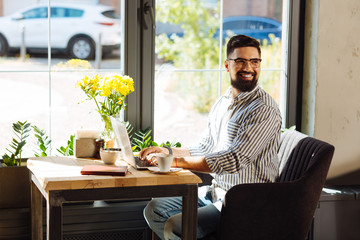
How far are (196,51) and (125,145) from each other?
127 centimetres

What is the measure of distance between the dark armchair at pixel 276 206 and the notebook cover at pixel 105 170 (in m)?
0.50

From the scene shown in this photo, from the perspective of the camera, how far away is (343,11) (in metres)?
3.85

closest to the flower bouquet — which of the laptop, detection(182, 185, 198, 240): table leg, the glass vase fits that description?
the glass vase

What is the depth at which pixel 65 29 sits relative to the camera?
3607 millimetres

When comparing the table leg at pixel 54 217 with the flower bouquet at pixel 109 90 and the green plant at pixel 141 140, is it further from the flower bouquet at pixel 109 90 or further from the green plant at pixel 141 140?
the green plant at pixel 141 140

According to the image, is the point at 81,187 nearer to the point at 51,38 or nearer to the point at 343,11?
the point at 51,38

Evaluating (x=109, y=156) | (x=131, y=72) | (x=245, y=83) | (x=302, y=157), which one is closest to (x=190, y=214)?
(x=109, y=156)

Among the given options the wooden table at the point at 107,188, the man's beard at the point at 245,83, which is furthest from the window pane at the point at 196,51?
the wooden table at the point at 107,188

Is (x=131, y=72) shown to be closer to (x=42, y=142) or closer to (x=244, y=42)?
(x=42, y=142)

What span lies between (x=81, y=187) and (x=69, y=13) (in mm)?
1483

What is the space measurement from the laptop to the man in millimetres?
109

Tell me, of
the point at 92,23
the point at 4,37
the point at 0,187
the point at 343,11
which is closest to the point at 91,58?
the point at 92,23

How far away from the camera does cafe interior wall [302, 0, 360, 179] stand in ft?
12.6

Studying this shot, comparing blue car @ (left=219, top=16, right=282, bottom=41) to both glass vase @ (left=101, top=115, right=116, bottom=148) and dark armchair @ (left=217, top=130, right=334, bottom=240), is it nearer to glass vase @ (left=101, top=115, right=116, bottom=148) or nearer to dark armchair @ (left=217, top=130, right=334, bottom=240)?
glass vase @ (left=101, top=115, right=116, bottom=148)
